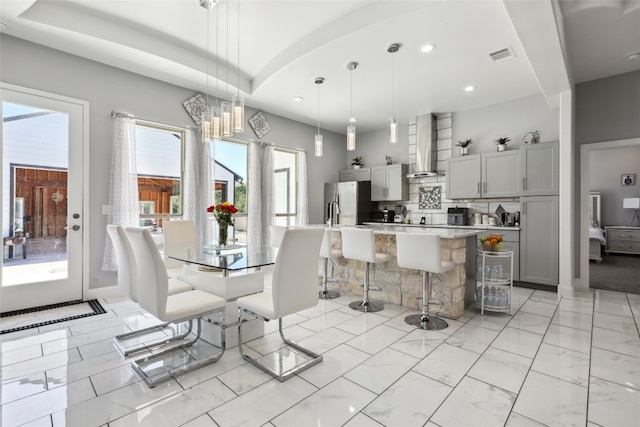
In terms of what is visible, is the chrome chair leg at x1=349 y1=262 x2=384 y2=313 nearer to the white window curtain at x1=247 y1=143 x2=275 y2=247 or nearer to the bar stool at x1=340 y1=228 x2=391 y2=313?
the bar stool at x1=340 y1=228 x2=391 y2=313

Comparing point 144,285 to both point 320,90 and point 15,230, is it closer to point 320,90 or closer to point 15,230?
point 15,230

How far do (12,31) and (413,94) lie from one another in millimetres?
4949

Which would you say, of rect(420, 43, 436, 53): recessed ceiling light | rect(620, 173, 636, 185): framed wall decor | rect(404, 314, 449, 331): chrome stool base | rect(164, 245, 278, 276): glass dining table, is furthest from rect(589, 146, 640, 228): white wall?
rect(164, 245, 278, 276): glass dining table

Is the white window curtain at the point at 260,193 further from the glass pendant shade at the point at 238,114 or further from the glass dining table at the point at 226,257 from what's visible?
the glass pendant shade at the point at 238,114

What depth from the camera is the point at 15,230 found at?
10.9 feet

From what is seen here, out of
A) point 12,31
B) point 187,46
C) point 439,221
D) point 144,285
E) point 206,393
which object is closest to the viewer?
point 206,393

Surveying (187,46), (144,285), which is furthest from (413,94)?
(144,285)

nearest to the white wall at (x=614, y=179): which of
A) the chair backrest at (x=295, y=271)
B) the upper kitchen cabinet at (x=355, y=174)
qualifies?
the upper kitchen cabinet at (x=355, y=174)

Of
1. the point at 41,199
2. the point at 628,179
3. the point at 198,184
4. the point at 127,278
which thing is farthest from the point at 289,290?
the point at 628,179

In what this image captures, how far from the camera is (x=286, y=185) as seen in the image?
645cm

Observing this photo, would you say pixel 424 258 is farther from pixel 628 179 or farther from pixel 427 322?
pixel 628 179

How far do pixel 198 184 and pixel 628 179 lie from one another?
9.86 meters

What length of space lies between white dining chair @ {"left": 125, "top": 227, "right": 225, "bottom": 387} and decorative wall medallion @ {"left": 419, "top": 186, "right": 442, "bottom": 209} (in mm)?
4727

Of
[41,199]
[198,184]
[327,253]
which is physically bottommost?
[327,253]
